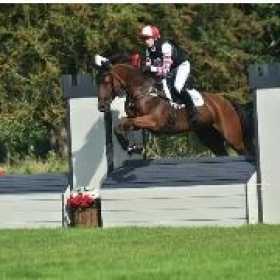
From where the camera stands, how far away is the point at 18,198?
1487cm

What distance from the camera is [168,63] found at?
14672mm

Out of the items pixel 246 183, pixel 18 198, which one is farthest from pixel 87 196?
pixel 246 183

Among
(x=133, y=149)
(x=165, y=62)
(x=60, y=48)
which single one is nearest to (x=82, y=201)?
(x=133, y=149)

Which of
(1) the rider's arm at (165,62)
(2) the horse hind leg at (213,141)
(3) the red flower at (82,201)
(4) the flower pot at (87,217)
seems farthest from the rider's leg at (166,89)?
(4) the flower pot at (87,217)

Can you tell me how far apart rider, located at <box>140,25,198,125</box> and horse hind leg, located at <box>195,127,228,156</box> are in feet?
3.23

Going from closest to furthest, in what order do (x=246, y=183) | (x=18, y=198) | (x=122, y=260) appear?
1. (x=122, y=260)
2. (x=246, y=183)
3. (x=18, y=198)

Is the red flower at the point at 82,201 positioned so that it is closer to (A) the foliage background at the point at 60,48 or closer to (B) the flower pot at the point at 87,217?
(B) the flower pot at the point at 87,217

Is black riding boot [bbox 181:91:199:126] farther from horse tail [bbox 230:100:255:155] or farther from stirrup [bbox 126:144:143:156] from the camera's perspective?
stirrup [bbox 126:144:143:156]

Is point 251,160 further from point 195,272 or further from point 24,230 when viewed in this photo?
point 195,272

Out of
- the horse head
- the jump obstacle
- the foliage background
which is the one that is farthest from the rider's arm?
the foliage background

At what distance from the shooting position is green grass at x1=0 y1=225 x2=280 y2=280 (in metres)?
9.16

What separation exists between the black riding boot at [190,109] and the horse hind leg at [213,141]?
0.75 meters

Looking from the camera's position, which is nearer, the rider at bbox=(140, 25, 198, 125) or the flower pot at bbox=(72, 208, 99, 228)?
the flower pot at bbox=(72, 208, 99, 228)

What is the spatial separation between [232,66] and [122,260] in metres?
24.3
